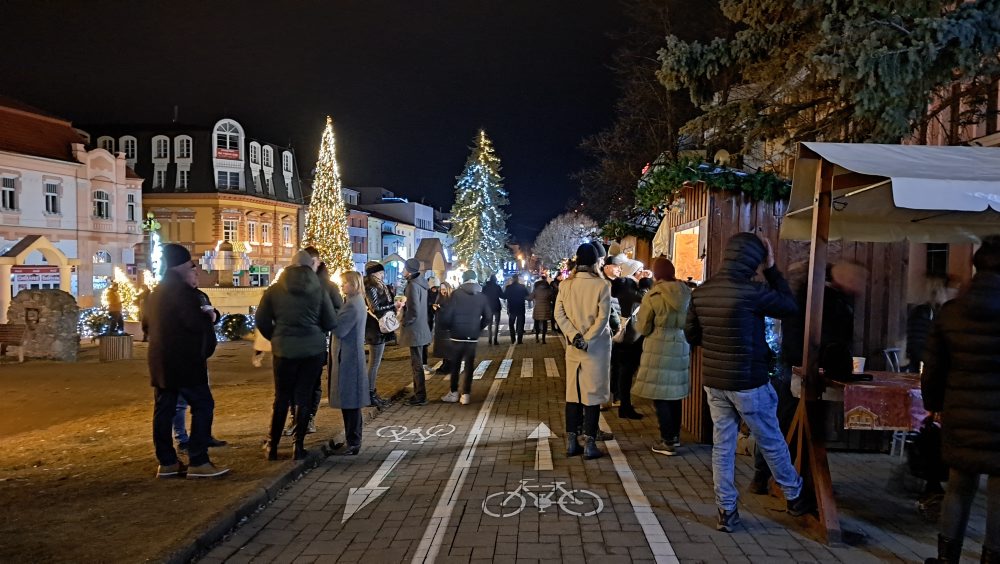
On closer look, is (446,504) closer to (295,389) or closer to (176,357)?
(295,389)

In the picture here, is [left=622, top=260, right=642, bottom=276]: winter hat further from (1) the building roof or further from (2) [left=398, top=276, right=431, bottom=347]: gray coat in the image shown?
(1) the building roof

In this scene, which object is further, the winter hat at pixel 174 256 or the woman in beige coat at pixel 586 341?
the woman in beige coat at pixel 586 341

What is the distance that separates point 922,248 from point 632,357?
3.84 meters

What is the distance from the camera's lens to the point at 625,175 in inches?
1021

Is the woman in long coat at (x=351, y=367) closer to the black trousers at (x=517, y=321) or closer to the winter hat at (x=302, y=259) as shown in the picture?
the winter hat at (x=302, y=259)

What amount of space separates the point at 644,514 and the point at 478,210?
52201 mm

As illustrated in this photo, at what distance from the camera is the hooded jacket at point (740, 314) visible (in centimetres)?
481

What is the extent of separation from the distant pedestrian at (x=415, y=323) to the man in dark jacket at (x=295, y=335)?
10.9 feet

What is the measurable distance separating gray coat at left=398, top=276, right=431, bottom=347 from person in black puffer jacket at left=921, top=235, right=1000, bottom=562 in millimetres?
7375

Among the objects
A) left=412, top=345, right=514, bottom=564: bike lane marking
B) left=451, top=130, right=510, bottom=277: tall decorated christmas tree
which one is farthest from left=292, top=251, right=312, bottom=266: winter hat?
left=451, top=130, right=510, bottom=277: tall decorated christmas tree

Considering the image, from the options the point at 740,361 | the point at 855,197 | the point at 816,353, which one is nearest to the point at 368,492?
the point at 740,361

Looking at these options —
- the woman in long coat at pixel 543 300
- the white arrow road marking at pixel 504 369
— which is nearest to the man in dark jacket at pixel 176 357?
the white arrow road marking at pixel 504 369

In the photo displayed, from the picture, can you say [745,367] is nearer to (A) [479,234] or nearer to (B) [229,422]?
(B) [229,422]

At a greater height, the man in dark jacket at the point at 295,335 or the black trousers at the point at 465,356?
the man in dark jacket at the point at 295,335
